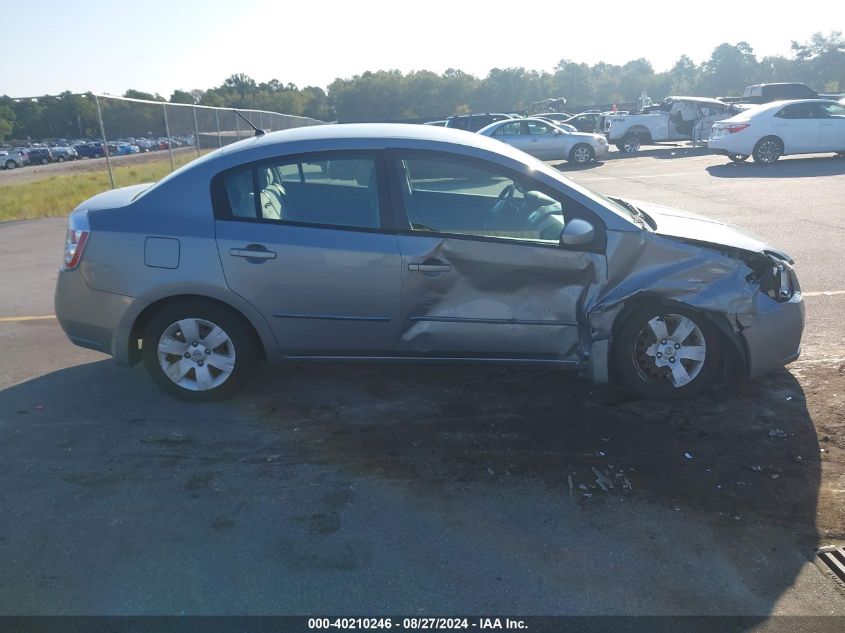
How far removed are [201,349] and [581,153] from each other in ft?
65.9

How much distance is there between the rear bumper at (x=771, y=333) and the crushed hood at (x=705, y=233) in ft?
1.09

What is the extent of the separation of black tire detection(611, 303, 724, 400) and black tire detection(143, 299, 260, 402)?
93.1 inches

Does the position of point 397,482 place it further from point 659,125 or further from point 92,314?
point 659,125

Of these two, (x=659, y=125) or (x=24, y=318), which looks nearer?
(x=24, y=318)

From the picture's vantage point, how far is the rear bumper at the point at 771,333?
174 inches

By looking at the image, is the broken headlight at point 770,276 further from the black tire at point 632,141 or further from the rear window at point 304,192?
the black tire at point 632,141

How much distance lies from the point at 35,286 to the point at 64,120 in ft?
34.7

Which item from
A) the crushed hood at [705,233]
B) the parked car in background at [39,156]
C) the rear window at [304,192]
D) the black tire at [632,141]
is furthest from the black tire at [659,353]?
the parked car in background at [39,156]

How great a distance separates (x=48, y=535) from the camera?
10.8 ft

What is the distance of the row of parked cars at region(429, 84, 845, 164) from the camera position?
1806 centimetres

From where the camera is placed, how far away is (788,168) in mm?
17312

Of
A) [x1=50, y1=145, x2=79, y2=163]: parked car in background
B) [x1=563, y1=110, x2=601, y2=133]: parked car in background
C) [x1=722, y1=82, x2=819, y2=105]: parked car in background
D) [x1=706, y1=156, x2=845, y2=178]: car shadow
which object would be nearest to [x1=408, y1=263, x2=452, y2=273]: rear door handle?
[x1=706, y1=156, x2=845, y2=178]: car shadow

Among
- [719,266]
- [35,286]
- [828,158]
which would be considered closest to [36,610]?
[719,266]

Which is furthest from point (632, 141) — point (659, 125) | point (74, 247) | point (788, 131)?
point (74, 247)
